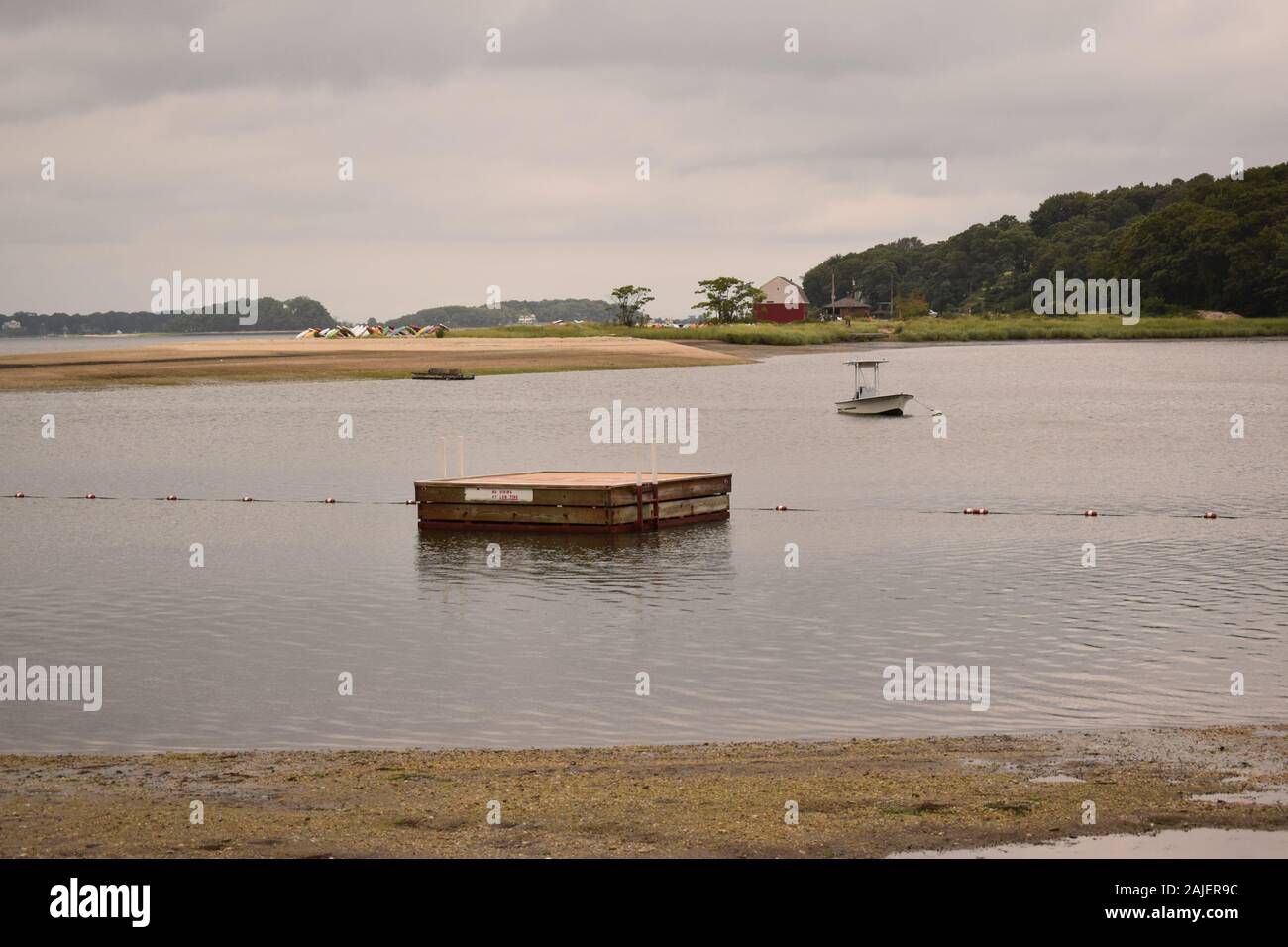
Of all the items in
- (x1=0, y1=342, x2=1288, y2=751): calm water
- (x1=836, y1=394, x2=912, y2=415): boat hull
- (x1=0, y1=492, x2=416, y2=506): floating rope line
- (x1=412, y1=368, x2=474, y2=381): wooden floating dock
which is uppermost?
(x1=412, y1=368, x2=474, y2=381): wooden floating dock

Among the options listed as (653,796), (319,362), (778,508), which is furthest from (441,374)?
(653,796)

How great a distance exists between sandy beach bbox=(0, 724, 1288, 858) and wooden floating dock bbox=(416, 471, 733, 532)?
21513mm

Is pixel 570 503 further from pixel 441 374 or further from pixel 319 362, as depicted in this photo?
pixel 319 362

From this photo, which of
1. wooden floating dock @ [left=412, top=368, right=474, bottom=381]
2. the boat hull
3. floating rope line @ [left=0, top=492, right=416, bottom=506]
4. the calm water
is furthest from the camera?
wooden floating dock @ [left=412, top=368, right=474, bottom=381]

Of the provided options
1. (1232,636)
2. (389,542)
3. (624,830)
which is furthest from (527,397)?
(624,830)

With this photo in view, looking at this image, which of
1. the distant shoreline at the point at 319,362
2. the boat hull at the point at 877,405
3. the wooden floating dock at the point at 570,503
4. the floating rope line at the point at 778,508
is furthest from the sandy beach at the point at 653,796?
the distant shoreline at the point at 319,362

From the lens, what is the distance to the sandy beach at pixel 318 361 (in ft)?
435

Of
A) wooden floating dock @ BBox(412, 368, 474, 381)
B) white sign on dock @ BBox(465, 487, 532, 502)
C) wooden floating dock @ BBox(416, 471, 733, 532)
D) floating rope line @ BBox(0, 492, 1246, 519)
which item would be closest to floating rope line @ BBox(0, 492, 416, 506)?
floating rope line @ BBox(0, 492, 1246, 519)

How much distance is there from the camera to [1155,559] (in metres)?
35.8

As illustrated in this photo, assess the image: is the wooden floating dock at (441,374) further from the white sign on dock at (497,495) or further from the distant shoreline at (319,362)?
the white sign on dock at (497,495)

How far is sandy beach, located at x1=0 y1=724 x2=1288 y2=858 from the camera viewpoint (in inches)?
512

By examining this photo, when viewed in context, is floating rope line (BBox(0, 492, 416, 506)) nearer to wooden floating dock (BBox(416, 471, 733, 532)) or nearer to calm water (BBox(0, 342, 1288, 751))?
calm water (BBox(0, 342, 1288, 751))

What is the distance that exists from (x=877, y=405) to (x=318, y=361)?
78094 mm
